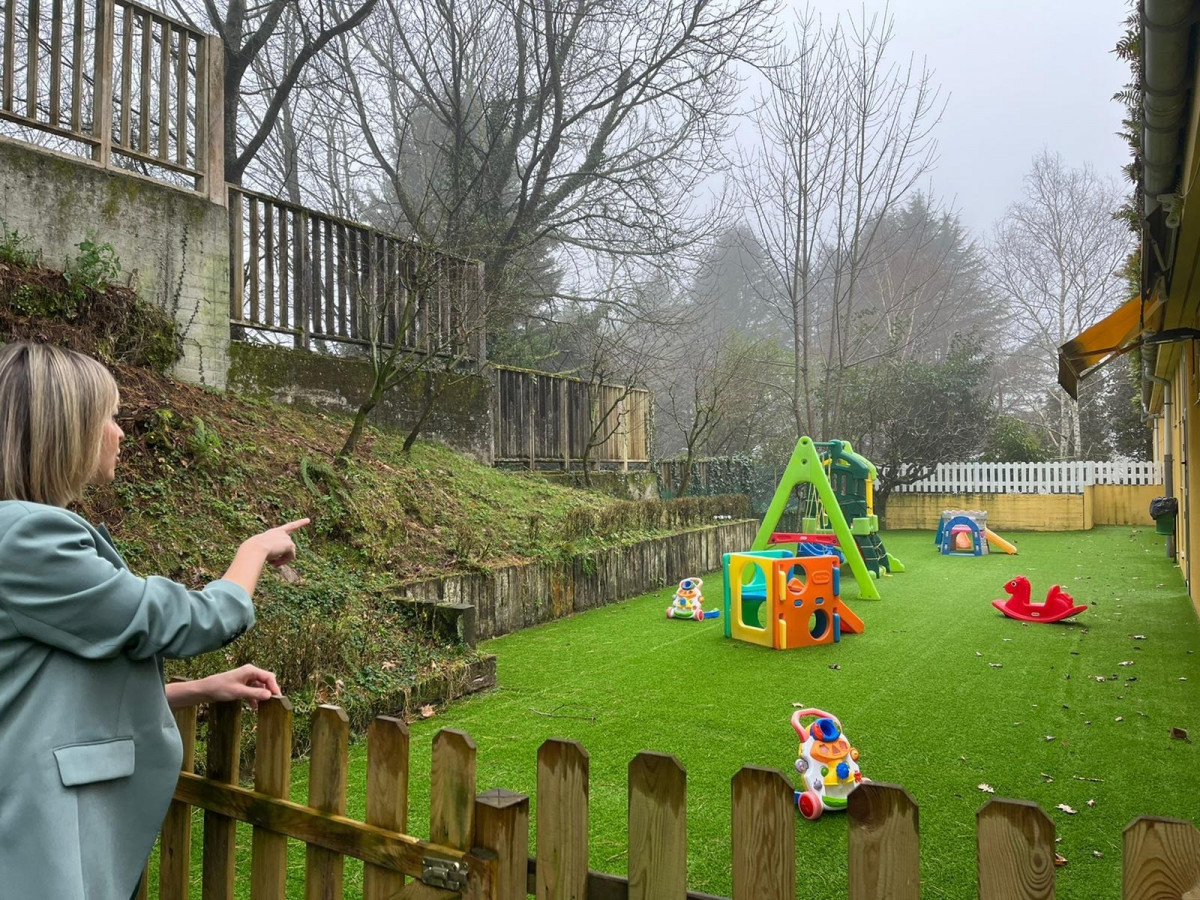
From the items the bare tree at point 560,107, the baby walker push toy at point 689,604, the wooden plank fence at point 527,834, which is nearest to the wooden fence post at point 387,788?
the wooden plank fence at point 527,834

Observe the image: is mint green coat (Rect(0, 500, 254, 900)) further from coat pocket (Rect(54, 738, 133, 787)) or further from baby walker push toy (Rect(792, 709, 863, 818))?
baby walker push toy (Rect(792, 709, 863, 818))

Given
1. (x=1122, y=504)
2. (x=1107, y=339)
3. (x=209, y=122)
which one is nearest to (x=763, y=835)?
(x=1107, y=339)

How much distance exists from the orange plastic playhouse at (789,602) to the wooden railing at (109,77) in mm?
5967

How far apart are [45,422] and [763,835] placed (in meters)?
1.39

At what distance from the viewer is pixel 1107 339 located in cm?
630

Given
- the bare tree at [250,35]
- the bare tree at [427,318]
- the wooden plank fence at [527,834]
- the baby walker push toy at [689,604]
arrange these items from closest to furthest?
the wooden plank fence at [527,834], the baby walker push toy at [689,604], the bare tree at [427,318], the bare tree at [250,35]

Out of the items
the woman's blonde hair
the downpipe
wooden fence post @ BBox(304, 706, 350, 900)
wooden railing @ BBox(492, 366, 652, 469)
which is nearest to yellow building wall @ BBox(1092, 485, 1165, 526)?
the downpipe

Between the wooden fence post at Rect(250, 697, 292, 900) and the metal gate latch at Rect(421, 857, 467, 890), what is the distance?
413 millimetres

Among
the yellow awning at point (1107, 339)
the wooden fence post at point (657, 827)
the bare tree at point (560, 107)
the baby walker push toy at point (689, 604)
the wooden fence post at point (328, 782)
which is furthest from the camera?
the bare tree at point (560, 107)

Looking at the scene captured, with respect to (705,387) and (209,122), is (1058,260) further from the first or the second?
(209,122)

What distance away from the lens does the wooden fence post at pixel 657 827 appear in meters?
1.46

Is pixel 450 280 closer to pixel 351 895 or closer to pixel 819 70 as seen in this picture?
pixel 351 895

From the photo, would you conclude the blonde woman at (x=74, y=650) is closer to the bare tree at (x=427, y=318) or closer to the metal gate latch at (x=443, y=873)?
the metal gate latch at (x=443, y=873)

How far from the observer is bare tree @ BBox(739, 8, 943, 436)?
18438 mm
